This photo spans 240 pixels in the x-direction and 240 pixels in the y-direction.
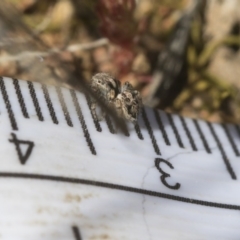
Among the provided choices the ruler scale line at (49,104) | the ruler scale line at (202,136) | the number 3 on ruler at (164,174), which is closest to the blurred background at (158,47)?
the ruler scale line at (202,136)

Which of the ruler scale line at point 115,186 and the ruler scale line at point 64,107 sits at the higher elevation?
the ruler scale line at point 64,107

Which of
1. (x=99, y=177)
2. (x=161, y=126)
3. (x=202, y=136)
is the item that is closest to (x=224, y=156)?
(x=202, y=136)

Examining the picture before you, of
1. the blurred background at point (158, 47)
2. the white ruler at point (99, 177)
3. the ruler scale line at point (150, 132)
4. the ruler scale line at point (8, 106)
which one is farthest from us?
the blurred background at point (158, 47)

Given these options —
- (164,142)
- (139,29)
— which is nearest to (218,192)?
(164,142)

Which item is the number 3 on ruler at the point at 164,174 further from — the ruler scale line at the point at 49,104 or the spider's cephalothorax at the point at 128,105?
the ruler scale line at the point at 49,104

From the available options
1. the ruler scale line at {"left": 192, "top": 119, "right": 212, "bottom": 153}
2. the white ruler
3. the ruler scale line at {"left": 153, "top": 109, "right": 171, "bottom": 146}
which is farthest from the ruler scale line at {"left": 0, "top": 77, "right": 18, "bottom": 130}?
the ruler scale line at {"left": 192, "top": 119, "right": 212, "bottom": 153}

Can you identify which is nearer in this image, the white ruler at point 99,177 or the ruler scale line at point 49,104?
the white ruler at point 99,177

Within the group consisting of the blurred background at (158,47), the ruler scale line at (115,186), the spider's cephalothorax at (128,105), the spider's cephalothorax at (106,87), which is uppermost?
the blurred background at (158,47)

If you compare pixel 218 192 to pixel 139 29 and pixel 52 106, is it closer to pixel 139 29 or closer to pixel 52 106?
pixel 52 106
